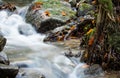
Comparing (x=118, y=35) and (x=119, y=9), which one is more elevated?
(x=119, y=9)

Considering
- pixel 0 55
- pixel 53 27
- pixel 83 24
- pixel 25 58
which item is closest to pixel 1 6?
pixel 53 27

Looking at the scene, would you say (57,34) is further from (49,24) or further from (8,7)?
(8,7)

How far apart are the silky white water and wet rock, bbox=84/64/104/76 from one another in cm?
14

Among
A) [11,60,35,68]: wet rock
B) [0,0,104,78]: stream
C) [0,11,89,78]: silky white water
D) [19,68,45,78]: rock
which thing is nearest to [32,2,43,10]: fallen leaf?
[0,11,89,78]: silky white water

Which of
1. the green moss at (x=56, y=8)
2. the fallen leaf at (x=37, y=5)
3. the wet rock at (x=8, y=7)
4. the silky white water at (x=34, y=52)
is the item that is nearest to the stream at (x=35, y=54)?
the silky white water at (x=34, y=52)

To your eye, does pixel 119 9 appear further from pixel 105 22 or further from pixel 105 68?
pixel 105 68

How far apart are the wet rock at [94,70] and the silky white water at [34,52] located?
0.45 feet

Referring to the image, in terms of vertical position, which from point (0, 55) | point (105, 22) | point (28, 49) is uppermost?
point (105, 22)

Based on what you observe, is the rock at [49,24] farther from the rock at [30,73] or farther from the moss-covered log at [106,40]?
the rock at [30,73]

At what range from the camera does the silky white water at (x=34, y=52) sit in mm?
7773

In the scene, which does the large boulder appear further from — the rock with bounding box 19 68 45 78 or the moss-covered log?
the rock with bounding box 19 68 45 78

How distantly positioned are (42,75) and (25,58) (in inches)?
52.9

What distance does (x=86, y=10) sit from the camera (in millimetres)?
12852

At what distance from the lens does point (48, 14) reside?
12.5 metres
